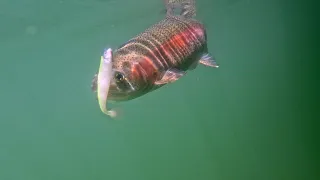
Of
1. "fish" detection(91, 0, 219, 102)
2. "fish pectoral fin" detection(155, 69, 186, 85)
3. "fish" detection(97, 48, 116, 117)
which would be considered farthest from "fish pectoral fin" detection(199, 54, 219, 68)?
"fish" detection(97, 48, 116, 117)

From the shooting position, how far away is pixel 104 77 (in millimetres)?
1828

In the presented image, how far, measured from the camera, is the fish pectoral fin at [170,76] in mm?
2010

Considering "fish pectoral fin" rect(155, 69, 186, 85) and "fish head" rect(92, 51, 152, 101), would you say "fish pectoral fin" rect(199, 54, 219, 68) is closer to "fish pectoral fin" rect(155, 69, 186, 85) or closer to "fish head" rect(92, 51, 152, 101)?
"fish pectoral fin" rect(155, 69, 186, 85)

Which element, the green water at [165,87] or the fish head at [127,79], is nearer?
the fish head at [127,79]

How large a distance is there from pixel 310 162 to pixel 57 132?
61.4 metres

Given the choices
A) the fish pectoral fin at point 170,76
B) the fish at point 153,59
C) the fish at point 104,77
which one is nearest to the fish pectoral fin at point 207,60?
the fish at point 153,59

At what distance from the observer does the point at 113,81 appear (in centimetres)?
189

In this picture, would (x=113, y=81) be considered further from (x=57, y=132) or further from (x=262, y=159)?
(x=57, y=132)

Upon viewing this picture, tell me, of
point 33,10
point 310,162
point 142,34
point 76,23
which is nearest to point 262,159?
point 310,162

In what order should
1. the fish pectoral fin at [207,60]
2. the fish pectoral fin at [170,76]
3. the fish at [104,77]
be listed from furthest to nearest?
the fish pectoral fin at [207,60] < the fish pectoral fin at [170,76] < the fish at [104,77]

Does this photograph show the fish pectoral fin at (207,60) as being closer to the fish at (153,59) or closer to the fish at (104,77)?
the fish at (153,59)

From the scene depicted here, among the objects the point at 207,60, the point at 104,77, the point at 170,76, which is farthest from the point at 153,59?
the point at 207,60

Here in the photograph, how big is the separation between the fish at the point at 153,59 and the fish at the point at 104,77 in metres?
0.05

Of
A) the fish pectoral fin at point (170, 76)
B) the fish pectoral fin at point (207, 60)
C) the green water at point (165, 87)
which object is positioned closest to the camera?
the fish pectoral fin at point (170, 76)
